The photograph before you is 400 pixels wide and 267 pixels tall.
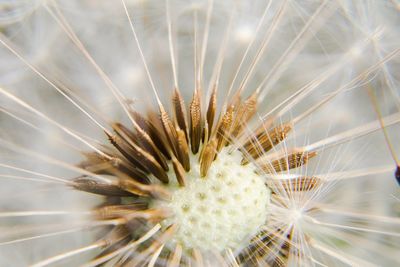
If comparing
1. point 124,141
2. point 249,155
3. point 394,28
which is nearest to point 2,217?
point 124,141

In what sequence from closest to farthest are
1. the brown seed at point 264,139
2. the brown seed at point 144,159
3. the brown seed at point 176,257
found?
the brown seed at point 176,257
the brown seed at point 144,159
the brown seed at point 264,139

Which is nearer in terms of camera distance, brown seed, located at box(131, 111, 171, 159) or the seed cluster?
the seed cluster

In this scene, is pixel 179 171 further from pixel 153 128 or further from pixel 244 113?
pixel 244 113

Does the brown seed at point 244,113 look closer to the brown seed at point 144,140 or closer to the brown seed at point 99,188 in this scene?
the brown seed at point 144,140

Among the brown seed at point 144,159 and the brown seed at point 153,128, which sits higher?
the brown seed at point 153,128

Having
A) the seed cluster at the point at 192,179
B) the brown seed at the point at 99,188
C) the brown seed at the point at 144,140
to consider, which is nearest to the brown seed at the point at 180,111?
the seed cluster at the point at 192,179

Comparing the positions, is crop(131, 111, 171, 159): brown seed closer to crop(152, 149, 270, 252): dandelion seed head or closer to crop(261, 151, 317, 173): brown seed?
crop(152, 149, 270, 252): dandelion seed head

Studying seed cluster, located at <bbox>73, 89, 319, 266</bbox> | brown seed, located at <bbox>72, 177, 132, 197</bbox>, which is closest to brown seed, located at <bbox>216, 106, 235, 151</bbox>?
seed cluster, located at <bbox>73, 89, 319, 266</bbox>

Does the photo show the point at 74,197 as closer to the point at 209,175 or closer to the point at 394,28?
the point at 209,175
